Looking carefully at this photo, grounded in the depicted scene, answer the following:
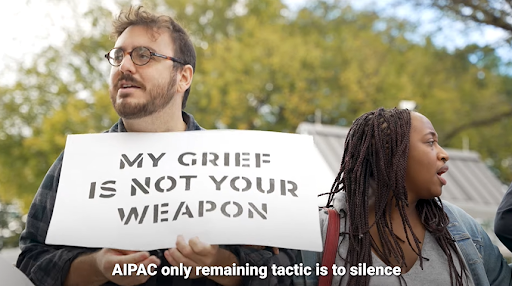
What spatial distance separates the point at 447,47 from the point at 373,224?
1611 centimetres

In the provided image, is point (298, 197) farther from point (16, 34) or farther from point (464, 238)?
point (16, 34)

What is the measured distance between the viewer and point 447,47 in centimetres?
1755

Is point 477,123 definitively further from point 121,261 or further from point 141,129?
point 121,261

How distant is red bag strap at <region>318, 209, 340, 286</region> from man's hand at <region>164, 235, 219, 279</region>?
0.43 m

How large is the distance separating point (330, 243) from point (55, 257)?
3.17ft

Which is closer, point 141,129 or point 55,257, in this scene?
point 55,257

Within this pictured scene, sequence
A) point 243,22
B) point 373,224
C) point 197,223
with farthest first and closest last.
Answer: point 243,22, point 373,224, point 197,223

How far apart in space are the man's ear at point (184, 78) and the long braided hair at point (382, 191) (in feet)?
2.25

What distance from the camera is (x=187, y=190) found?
2.24 m

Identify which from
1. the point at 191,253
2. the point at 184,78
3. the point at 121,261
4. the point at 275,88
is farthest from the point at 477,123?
the point at 121,261

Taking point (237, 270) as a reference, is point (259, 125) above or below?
above

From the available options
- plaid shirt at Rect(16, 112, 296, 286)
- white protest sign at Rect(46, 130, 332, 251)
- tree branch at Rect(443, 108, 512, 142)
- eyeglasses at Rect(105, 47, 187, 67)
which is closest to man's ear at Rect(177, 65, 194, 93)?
eyeglasses at Rect(105, 47, 187, 67)

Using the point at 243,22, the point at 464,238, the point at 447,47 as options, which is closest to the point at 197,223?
the point at 464,238

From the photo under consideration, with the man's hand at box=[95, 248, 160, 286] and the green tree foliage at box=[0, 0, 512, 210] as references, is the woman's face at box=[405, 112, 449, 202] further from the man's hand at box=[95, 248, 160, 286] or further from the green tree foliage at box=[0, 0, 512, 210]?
the green tree foliage at box=[0, 0, 512, 210]
